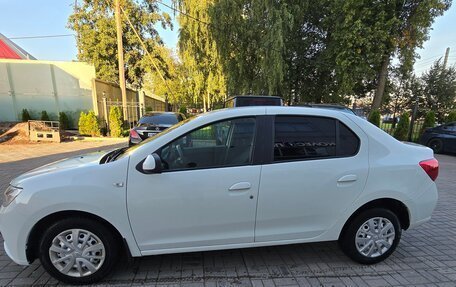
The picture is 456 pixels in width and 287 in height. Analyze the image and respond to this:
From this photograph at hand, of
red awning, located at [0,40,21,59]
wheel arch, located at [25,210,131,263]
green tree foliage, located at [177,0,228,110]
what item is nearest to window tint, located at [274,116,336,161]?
wheel arch, located at [25,210,131,263]

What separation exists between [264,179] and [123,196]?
Answer: 131 cm

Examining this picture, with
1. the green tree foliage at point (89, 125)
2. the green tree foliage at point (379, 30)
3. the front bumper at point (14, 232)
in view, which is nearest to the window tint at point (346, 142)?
the front bumper at point (14, 232)

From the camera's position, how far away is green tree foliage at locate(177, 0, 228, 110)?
667 inches

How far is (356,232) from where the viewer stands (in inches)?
114

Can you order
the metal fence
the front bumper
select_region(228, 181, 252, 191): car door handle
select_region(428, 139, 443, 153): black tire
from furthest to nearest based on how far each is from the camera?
the metal fence < select_region(428, 139, 443, 153): black tire < select_region(228, 181, 252, 191): car door handle < the front bumper

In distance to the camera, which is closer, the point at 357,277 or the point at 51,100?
the point at 357,277

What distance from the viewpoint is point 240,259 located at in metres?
3.04

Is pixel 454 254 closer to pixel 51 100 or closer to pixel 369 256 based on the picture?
pixel 369 256

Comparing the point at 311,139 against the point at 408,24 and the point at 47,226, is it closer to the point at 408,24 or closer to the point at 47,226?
the point at 47,226

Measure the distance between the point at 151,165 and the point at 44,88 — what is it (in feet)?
57.8

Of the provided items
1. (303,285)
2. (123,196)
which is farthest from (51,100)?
(303,285)

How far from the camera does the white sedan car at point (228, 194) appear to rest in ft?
8.07

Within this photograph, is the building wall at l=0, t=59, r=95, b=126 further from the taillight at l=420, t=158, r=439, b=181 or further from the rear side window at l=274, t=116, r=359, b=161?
the taillight at l=420, t=158, r=439, b=181

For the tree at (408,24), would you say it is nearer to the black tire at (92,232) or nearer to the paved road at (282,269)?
the paved road at (282,269)
